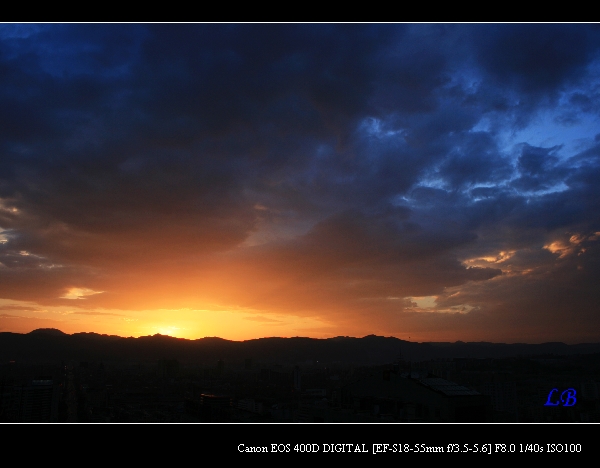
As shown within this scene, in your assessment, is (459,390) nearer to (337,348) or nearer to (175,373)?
(337,348)

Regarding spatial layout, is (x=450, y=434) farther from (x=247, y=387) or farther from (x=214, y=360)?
(x=214, y=360)

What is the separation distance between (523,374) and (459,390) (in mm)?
1043

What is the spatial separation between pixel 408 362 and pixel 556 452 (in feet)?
8.40

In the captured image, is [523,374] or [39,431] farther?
[523,374]

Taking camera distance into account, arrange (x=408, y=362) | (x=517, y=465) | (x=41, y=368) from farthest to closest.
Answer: (x=408, y=362) → (x=41, y=368) → (x=517, y=465)

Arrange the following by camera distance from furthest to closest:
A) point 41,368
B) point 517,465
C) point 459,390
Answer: point 41,368
point 459,390
point 517,465

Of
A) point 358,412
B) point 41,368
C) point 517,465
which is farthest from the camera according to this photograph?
point 41,368
